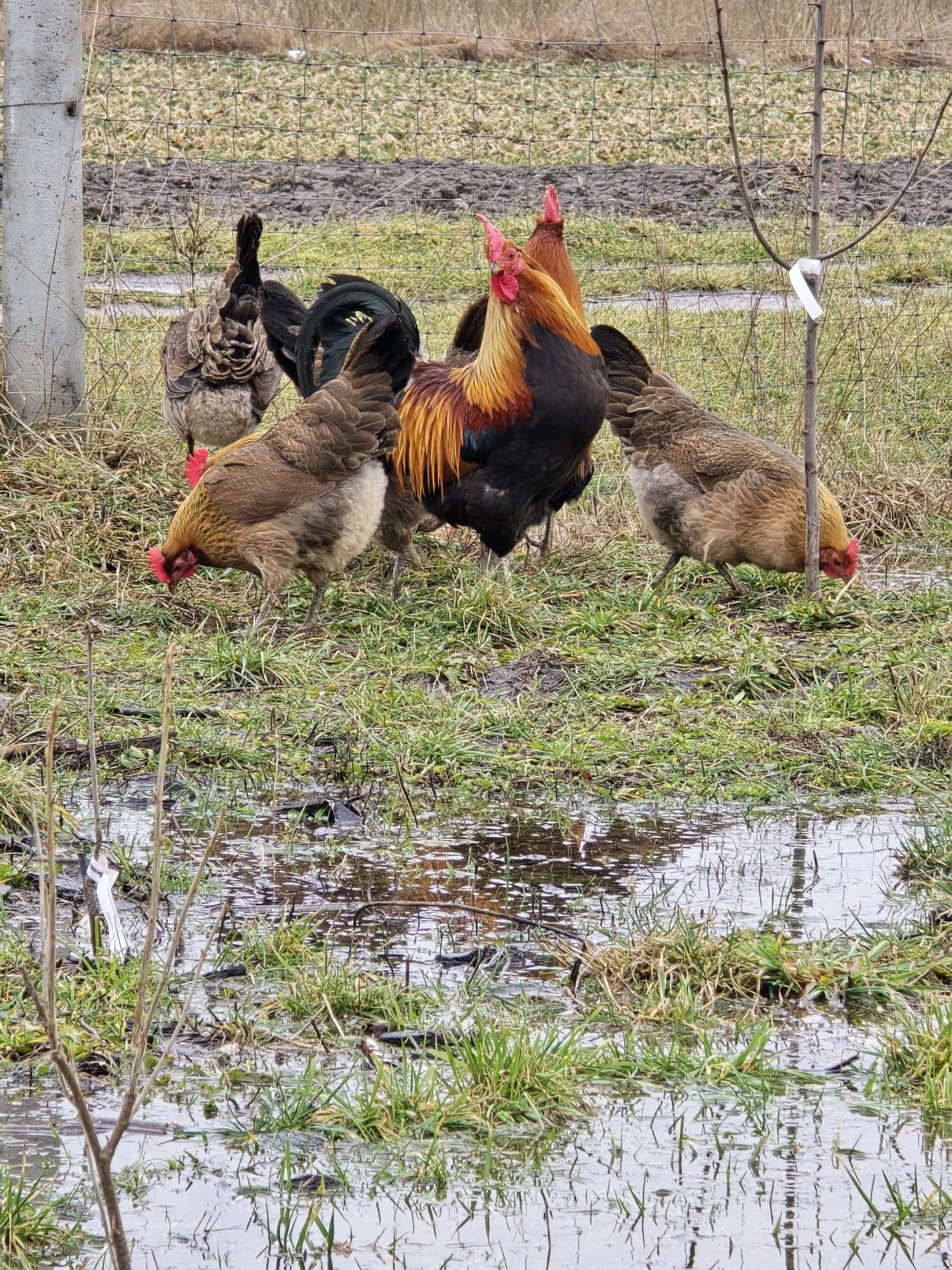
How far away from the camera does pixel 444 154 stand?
18.6m

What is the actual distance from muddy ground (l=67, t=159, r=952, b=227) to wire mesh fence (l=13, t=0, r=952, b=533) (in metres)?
0.06

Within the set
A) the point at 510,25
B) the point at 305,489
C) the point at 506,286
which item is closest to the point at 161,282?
the point at 506,286

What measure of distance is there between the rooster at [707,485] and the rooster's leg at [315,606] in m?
1.55

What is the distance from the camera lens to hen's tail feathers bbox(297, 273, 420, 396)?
722 cm

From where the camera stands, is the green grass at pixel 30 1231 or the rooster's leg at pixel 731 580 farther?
the rooster's leg at pixel 731 580

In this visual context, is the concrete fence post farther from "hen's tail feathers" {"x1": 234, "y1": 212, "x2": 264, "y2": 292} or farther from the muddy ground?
the muddy ground

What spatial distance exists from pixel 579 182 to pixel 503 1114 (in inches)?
577

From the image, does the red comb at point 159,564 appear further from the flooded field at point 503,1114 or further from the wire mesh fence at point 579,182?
the flooded field at point 503,1114

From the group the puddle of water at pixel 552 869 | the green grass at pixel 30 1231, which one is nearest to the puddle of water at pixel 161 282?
the puddle of water at pixel 552 869

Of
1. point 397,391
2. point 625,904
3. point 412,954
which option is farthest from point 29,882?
point 397,391

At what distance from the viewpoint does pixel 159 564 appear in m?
6.45

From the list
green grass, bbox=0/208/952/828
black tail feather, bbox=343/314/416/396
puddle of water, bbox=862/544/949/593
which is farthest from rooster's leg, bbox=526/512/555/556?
puddle of water, bbox=862/544/949/593

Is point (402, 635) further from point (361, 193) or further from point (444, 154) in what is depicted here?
point (444, 154)

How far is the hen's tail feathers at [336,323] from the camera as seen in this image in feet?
23.7
